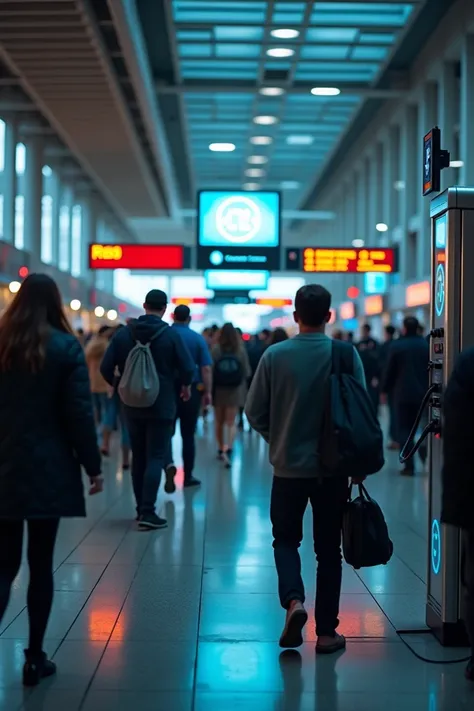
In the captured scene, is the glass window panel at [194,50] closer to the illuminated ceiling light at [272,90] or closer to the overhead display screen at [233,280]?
the illuminated ceiling light at [272,90]

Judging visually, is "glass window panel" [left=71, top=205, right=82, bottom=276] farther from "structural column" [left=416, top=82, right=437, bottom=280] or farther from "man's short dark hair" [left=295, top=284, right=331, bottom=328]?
"man's short dark hair" [left=295, top=284, right=331, bottom=328]

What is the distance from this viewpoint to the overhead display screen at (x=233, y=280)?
17.8 meters

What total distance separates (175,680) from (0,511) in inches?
39.2

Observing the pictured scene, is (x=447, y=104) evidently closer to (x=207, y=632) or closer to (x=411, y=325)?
(x=411, y=325)

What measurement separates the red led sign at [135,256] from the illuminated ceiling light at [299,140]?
11.7m

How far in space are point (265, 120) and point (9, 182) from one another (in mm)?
7700

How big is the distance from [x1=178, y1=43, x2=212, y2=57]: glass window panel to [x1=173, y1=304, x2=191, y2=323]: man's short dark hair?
10.1 meters

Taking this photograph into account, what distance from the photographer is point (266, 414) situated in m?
4.62

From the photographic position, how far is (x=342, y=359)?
14.7 ft

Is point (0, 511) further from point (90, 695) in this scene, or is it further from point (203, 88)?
point (203, 88)

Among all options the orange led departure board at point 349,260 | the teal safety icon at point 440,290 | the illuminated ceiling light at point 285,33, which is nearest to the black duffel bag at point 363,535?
the teal safety icon at point 440,290

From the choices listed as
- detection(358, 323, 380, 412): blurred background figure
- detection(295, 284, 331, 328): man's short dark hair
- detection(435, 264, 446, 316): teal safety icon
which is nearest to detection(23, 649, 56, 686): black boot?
detection(295, 284, 331, 328): man's short dark hair

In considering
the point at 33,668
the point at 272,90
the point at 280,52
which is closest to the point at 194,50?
the point at 280,52

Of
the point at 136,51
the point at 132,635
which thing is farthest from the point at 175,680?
the point at 136,51
